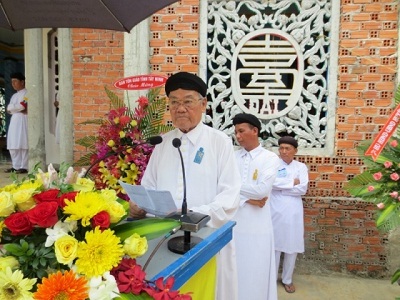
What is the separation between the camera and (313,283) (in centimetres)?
409

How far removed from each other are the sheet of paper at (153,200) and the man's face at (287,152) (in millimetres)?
2513

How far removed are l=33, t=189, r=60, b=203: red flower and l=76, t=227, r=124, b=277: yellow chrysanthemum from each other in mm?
190

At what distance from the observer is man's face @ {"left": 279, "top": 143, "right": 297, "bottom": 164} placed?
3.92m

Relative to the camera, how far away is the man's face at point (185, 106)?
91.5 inches

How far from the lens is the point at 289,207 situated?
156 inches

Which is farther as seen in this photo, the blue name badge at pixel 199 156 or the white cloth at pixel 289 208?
the white cloth at pixel 289 208

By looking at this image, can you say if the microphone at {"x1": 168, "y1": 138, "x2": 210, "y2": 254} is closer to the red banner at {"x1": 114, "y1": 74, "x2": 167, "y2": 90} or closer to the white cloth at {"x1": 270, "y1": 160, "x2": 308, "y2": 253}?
the red banner at {"x1": 114, "y1": 74, "x2": 167, "y2": 90}

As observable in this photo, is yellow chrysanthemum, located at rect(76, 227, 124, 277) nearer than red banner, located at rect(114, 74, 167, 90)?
Yes

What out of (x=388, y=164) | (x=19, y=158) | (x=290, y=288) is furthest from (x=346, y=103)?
(x=19, y=158)

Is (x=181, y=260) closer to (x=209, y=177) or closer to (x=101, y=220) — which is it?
(x=101, y=220)

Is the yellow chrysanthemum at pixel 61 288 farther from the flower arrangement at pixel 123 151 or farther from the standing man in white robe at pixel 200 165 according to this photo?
the flower arrangement at pixel 123 151

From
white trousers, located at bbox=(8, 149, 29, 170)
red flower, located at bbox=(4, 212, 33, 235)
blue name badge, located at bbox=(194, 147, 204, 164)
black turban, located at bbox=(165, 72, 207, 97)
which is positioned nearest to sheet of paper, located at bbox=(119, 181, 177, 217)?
red flower, located at bbox=(4, 212, 33, 235)

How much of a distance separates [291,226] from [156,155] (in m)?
2.00

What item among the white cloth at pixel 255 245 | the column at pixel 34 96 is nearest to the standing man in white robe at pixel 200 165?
the white cloth at pixel 255 245
